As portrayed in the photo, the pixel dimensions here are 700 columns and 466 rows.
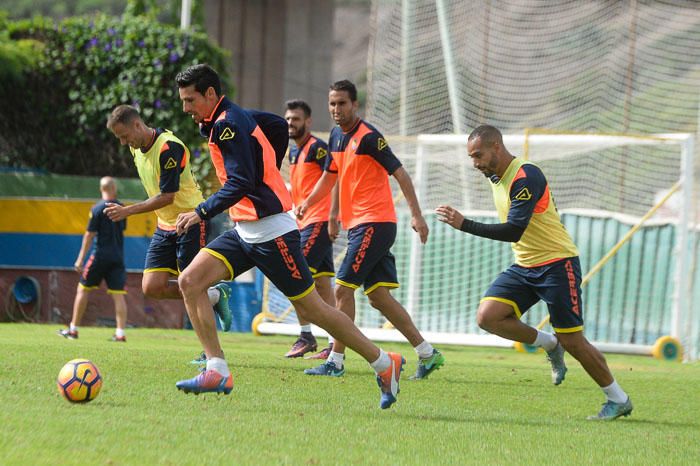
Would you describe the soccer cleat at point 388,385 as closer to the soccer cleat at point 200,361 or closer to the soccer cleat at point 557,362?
the soccer cleat at point 557,362

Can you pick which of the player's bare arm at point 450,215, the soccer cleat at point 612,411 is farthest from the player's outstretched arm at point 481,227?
the soccer cleat at point 612,411

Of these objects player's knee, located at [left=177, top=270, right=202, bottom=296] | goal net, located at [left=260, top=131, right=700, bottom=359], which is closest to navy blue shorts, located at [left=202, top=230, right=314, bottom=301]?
player's knee, located at [left=177, top=270, right=202, bottom=296]

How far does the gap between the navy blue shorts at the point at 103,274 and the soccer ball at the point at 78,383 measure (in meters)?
7.11

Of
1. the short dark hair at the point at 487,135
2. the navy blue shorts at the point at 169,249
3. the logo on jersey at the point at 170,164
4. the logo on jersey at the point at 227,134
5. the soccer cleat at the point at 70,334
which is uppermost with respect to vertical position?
the short dark hair at the point at 487,135

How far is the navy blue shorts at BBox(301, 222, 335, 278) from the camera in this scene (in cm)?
1141

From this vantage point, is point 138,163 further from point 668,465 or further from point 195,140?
point 195,140

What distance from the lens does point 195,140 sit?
1836 centimetres

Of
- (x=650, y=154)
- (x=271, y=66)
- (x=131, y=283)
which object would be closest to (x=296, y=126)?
(x=131, y=283)

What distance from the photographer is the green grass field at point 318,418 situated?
5.92 meters

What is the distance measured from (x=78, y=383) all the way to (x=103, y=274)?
7.31 metres

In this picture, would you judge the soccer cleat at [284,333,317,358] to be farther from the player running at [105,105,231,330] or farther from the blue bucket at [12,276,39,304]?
the blue bucket at [12,276,39,304]

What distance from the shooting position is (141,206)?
9.48 m

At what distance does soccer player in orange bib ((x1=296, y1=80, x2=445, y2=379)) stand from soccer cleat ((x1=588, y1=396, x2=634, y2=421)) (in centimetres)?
214

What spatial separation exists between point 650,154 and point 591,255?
4.62 meters
